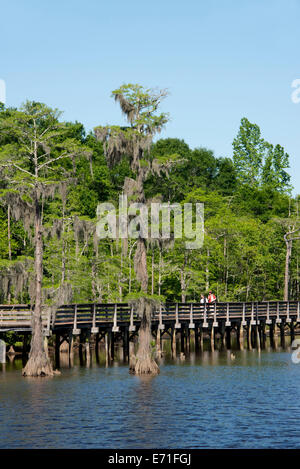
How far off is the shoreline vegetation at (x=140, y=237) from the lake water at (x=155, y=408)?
9.22ft

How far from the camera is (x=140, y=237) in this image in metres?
38.2

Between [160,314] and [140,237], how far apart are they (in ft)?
37.6

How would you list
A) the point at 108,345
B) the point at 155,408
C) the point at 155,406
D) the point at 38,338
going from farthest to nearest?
the point at 108,345, the point at 38,338, the point at 155,406, the point at 155,408

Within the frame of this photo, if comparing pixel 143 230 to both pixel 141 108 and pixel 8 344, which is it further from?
pixel 8 344

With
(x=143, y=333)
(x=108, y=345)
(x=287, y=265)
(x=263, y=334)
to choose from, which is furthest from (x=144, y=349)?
(x=287, y=265)

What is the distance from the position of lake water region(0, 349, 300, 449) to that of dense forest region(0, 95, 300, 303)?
463cm

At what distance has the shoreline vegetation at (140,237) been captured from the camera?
38656 mm

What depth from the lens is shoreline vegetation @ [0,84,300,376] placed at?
127 feet

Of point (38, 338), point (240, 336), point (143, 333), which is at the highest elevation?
point (143, 333)

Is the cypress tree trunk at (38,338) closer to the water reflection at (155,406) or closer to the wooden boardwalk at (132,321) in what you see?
the water reflection at (155,406)

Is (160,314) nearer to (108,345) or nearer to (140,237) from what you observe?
(108,345)

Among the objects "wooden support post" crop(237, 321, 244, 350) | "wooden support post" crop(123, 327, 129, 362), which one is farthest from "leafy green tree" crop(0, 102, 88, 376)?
"wooden support post" crop(237, 321, 244, 350)
